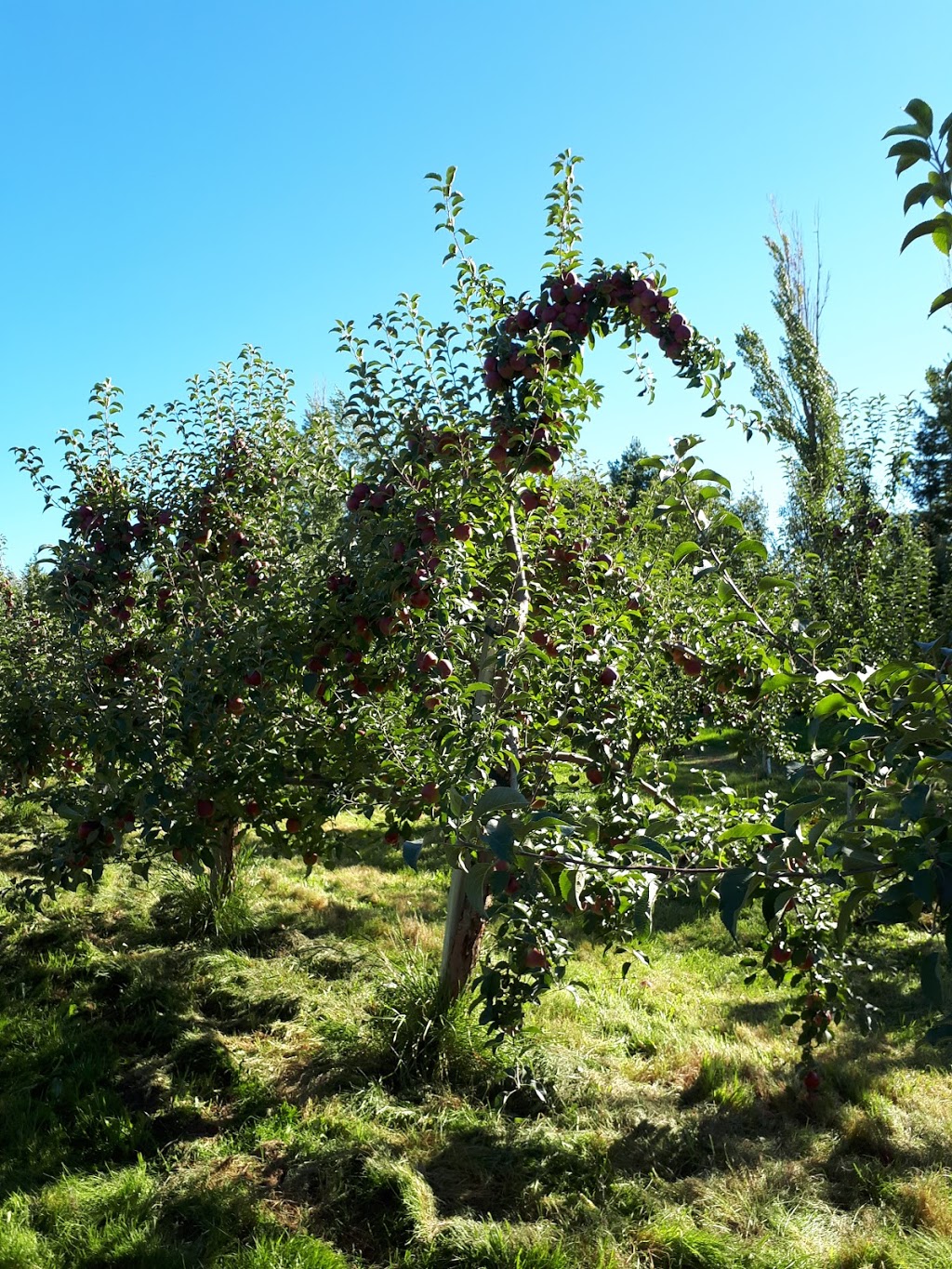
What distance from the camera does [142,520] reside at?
424cm

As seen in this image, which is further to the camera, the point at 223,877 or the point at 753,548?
the point at 223,877

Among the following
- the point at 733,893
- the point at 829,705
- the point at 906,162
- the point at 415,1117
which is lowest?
the point at 415,1117

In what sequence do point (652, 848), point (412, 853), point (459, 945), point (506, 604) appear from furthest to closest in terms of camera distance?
point (459, 945) → point (506, 604) → point (652, 848) → point (412, 853)

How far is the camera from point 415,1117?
3279 mm

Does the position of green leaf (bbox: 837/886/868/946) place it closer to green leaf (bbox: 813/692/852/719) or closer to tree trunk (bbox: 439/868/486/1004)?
green leaf (bbox: 813/692/852/719)

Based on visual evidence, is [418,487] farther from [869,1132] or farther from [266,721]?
[869,1132]

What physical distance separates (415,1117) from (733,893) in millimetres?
2687

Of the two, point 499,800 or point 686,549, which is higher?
point 686,549

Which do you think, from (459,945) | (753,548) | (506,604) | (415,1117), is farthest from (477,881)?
(459,945)

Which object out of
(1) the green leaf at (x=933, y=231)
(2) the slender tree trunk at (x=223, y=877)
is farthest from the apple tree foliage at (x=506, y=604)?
(2) the slender tree trunk at (x=223, y=877)

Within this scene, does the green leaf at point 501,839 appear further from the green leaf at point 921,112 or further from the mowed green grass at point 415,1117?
the mowed green grass at point 415,1117

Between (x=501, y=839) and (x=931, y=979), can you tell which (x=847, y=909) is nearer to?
(x=931, y=979)

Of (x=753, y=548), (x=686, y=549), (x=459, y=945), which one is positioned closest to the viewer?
(x=753, y=548)

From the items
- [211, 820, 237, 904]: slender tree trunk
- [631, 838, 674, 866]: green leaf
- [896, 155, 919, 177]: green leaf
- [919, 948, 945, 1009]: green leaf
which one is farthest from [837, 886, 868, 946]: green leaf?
[211, 820, 237, 904]: slender tree trunk
